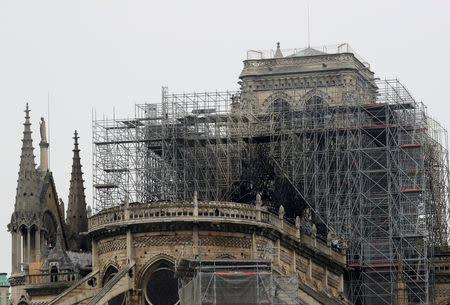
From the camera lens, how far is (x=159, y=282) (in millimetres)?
86312

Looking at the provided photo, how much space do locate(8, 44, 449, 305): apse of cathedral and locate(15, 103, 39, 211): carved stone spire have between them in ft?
0.30

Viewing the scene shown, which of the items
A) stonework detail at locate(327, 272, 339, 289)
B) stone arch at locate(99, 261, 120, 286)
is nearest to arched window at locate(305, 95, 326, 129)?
stonework detail at locate(327, 272, 339, 289)

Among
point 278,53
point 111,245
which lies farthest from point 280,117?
point 111,245

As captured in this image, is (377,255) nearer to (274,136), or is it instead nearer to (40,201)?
(274,136)

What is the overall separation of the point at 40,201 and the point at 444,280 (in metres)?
26.9

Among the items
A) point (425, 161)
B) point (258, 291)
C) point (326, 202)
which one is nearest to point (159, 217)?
point (258, 291)

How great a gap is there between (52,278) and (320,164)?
18.4m

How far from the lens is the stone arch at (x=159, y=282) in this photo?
282 feet

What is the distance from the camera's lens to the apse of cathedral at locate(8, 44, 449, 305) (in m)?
86.5

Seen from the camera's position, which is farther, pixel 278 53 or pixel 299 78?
pixel 278 53

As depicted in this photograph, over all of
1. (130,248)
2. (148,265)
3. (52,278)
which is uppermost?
(130,248)

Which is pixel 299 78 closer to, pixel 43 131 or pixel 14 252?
pixel 43 131

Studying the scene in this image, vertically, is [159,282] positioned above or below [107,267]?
below

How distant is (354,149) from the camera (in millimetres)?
100312
